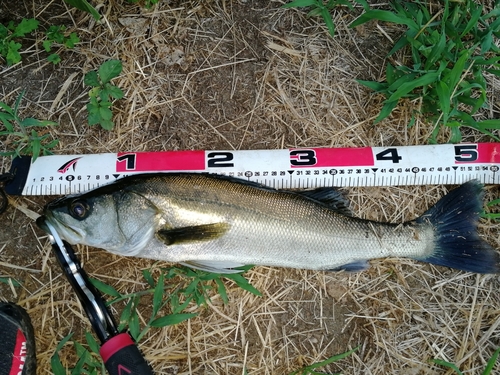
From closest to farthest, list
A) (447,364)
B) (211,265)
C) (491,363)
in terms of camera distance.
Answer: (211,265) < (491,363) < (447,364)

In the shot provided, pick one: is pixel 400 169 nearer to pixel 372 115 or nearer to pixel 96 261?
pixel 372 115

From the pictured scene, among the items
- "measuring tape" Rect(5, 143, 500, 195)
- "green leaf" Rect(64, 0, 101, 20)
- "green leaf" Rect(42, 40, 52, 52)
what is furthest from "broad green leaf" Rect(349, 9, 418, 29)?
"green leaf" Rect(42, 40, 52, 52)

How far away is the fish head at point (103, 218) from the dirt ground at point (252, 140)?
23.2 inches

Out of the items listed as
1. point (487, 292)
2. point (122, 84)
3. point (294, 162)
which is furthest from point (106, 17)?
point (487, 292)

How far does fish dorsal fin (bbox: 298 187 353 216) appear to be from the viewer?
131 inches

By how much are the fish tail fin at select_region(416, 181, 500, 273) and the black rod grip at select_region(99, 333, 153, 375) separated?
2132mm

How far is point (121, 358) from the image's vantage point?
111 inches

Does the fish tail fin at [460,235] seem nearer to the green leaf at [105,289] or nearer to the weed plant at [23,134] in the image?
the green leaf at [105,289]

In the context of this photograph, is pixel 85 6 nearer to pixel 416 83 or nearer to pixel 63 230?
pixel 63 230

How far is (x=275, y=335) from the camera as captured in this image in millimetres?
3598

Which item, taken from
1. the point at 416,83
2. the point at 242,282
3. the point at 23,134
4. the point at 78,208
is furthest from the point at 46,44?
the point at 416,83

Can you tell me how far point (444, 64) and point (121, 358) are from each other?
3123 millimetres

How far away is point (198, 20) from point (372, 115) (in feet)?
5.40

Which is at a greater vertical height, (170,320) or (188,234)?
(188,234)
